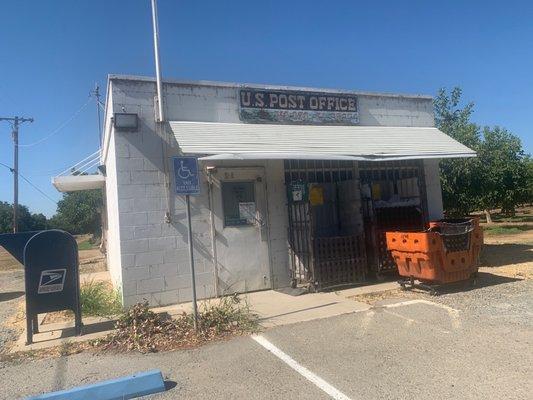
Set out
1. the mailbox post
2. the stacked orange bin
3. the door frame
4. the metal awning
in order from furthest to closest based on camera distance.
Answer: the door frame < the metal awning < the stacked orange bin < the mailbox post

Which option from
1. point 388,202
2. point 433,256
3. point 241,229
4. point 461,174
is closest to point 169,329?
point 241,229

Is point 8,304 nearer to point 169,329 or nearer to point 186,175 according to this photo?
point 169,329

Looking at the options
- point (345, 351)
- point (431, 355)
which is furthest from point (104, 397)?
point (431, 355)

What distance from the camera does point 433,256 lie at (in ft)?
25.4

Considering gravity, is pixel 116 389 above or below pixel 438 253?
below

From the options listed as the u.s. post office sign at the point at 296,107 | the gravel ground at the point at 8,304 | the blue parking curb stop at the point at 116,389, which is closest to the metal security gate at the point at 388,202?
the u.s. post office sign at the point at 296,107

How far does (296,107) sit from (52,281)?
593 cm

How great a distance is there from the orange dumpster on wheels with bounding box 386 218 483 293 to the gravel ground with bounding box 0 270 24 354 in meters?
6.54

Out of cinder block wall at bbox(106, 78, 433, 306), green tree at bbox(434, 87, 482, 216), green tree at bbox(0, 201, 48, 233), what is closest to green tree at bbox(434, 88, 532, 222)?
green tree at bbox(434, 87, 482, 216)

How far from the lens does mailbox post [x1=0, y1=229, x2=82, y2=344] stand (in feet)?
20.5

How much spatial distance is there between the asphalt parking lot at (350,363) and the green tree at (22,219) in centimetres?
6902

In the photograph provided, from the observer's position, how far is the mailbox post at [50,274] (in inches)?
246

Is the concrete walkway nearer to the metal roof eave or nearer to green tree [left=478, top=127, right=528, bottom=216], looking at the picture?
the metal roof eave

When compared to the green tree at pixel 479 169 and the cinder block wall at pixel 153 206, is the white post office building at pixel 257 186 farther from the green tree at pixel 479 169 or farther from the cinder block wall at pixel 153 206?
the green tree at pixel 479 169
